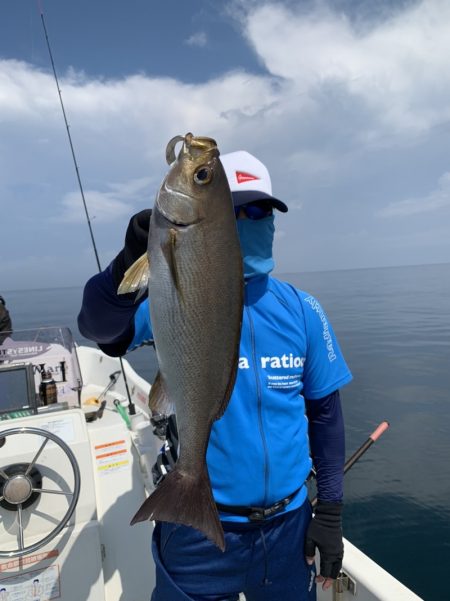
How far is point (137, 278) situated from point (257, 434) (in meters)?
0.99

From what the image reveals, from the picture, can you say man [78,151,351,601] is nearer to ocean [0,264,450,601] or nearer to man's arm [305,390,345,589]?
man's arm [305,390,345,589]

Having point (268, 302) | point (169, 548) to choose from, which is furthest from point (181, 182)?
point (169, 548)

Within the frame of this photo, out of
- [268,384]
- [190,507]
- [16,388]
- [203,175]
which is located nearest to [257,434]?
[268,384]

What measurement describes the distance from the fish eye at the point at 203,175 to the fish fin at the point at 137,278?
0.31m

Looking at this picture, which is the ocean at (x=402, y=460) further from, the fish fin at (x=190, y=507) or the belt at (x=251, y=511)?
the fish fin at (x=190, y=507)

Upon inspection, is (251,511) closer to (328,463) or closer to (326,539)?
(326,539)

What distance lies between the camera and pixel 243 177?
2.02m

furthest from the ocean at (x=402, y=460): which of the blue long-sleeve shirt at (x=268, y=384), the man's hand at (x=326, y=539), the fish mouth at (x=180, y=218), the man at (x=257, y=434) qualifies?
the fish mouth at (x=180, y=218)

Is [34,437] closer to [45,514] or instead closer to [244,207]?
[45,514]

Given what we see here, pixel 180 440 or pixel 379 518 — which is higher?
pixel 180 440

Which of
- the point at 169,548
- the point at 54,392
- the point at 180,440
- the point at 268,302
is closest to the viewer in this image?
the point at 180,440

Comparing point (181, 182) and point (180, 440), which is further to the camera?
point (180, 440)

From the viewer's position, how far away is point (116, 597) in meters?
3.25

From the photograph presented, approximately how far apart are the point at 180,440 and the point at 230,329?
0.49m
